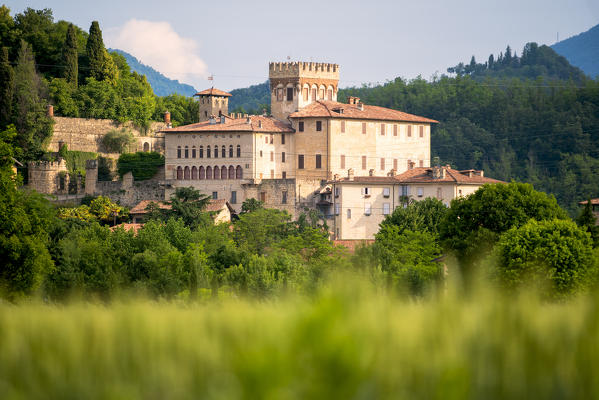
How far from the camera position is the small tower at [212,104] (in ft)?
294

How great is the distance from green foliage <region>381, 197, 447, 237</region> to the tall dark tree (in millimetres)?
30532

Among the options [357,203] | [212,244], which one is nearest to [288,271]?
[212,244]

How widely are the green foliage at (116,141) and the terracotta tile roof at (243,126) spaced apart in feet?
18.1

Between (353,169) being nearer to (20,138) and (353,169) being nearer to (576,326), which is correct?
(20,138)

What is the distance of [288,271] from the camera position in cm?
4759

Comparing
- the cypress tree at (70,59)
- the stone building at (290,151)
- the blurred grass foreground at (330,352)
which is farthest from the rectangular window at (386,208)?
the blurred grass foreground at (330,352)

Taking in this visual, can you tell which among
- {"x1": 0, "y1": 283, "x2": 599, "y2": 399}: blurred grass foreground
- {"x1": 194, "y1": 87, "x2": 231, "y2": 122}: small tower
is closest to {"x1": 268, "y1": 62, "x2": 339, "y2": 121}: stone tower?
{"x1": 194, "y1": 87, "x2": 231, "y2": 122}: small tower

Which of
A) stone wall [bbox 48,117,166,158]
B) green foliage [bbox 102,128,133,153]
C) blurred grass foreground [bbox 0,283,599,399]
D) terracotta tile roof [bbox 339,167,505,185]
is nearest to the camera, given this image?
blurred grass foreground [bbox 0,283,599,399]

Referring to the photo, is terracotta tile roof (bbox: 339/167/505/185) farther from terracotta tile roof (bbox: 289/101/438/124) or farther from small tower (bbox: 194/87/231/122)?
small tower (bbox: 194/87/231/122)

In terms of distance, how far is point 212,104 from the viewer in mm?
89812

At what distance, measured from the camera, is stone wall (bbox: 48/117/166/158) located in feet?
269

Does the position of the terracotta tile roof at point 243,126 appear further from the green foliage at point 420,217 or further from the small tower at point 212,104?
the green foliage at point 420,217

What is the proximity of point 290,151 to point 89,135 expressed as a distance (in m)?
18.1

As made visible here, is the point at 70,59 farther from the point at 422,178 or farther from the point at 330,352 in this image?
the point at 330,352
